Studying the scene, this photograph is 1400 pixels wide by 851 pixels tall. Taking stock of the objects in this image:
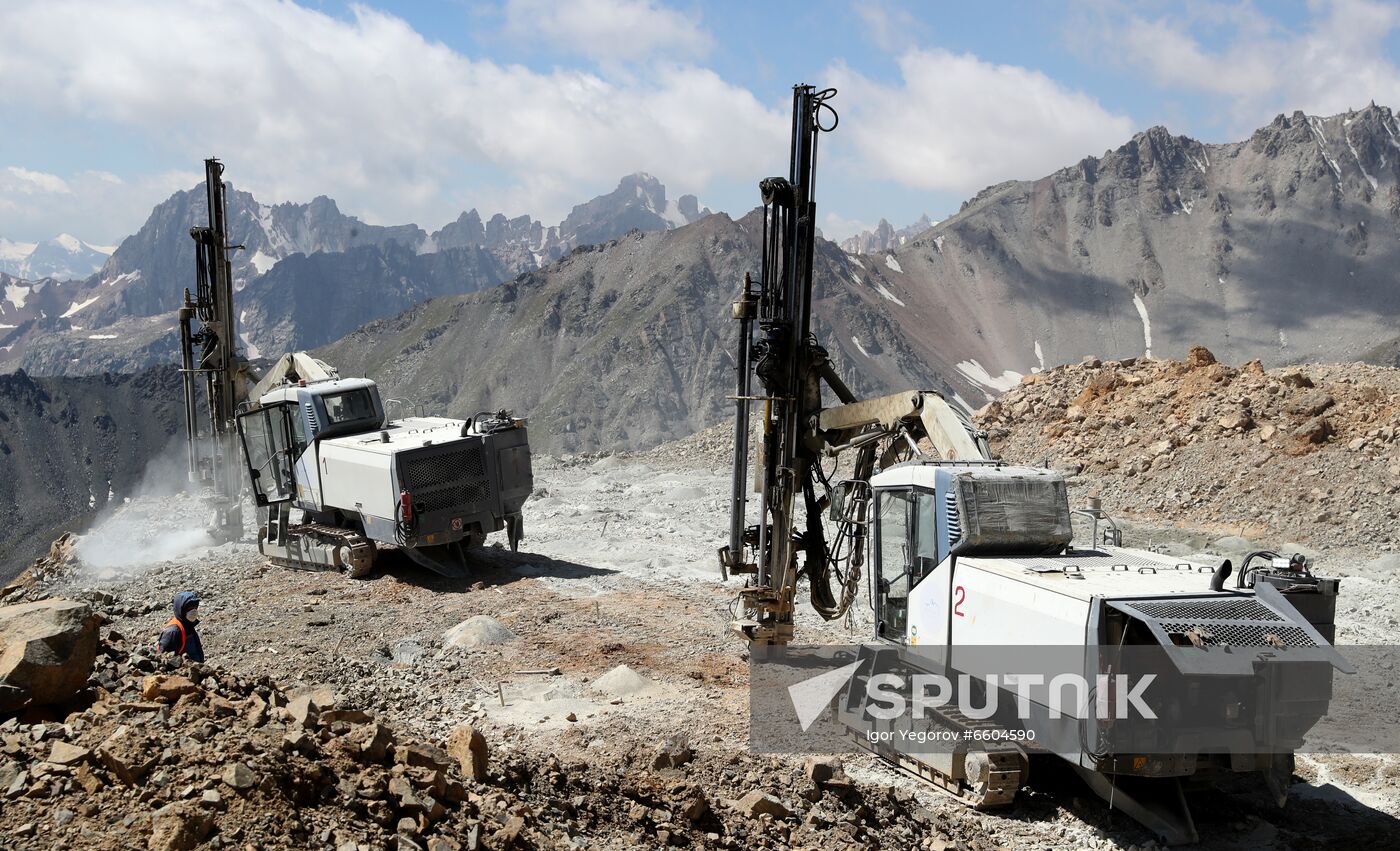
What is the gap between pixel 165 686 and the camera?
7.25 meters

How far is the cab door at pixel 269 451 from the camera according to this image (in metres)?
19.2

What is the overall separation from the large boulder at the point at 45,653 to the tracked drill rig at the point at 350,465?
31.8 feet

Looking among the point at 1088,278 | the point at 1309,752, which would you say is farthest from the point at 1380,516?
the point at 1088,278

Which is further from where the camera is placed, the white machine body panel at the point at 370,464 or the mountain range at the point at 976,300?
the mountain range at the point at 976,300

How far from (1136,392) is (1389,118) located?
424 feet

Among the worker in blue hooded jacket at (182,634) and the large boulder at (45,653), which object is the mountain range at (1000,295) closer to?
the worker in blue hooded jacket at (182,634)

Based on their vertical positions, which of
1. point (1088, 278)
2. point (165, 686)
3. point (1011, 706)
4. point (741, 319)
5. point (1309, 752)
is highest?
point (1088, 278)

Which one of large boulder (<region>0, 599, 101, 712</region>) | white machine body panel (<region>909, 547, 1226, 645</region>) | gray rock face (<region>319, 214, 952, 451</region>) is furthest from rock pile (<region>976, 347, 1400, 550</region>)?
gray rock face (<region>319, 214, 952, 451</region>)

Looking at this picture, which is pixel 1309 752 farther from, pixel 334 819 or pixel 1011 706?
pixel 334 819

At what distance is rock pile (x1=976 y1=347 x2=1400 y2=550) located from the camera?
2175cm

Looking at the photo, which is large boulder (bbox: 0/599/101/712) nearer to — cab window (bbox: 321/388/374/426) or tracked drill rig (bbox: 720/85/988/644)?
tracked drill rig (bbox: 720/85/988/644)

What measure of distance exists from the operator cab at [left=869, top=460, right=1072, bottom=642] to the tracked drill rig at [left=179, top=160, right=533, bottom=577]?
9.06m

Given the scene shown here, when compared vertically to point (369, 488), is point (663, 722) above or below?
below

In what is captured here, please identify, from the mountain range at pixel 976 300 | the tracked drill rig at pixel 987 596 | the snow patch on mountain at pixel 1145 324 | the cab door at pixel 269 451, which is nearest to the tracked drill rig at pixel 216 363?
the cab door at pixel 269 451
